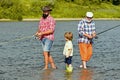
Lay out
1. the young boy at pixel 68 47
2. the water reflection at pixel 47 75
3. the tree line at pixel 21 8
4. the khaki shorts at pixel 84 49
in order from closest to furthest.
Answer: the water reflection at pixel 47 75
the young boy at pixel 68 47
the khaki shorts at pixel 84 49
the tree line at pixel 21 8

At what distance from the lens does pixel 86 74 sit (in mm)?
14727

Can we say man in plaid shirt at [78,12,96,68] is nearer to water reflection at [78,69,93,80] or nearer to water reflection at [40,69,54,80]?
water reflection at [78,69,93,80]

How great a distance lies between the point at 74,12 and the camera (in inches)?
4811

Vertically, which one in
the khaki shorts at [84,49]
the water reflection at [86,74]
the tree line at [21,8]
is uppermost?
the khaki shorts at [84,49]

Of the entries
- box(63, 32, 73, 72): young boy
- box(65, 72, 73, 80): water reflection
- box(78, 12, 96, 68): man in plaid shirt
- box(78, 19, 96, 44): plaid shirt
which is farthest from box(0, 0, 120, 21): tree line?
box(65, 72, 73, 80): water reflection

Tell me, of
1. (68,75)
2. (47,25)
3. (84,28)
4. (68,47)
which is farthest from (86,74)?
(47,25)

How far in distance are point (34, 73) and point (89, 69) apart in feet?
6.88

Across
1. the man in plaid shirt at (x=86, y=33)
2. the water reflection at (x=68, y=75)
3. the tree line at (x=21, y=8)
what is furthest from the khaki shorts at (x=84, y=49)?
the tree line at (x=21, y=8)

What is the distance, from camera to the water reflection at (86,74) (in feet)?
45.7

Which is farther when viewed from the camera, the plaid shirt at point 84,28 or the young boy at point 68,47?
the plaid shirt at point 84,28

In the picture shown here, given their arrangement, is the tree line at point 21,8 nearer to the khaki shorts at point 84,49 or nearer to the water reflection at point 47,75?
the khaki shorts at point 84,49

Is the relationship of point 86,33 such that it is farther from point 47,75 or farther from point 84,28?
point 47,75

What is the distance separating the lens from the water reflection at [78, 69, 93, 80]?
13.9 m

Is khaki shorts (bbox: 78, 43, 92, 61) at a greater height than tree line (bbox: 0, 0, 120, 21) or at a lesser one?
greater
